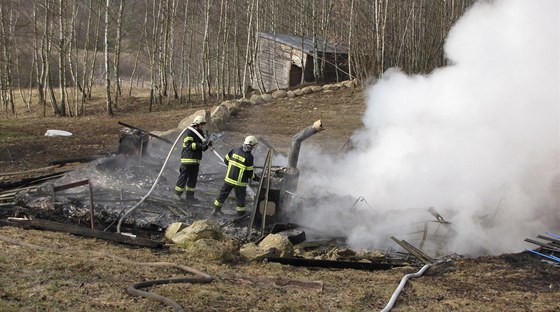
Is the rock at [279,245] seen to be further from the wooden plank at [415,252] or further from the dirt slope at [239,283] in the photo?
the wooden plank at [415,252]

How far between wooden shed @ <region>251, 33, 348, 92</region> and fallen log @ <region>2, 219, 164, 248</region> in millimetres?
23393

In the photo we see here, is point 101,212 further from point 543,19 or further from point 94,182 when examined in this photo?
point 543,19

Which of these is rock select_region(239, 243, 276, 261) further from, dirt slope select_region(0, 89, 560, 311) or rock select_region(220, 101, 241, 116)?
rock select_region(220, 101, 241, 116)

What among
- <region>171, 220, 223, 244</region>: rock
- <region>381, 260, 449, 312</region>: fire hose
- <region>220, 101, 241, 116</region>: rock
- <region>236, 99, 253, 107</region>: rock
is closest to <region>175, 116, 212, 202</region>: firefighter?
<region>171, 220, 223, 244</region>: rock

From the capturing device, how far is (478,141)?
1099 centimetres

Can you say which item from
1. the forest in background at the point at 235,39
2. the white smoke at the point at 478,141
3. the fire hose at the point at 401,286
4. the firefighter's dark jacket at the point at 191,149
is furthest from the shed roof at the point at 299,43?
the fire hose at the point at 401,286

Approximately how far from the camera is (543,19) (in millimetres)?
10633

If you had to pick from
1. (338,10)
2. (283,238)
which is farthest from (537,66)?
(338,10)

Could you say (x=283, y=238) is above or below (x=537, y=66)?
below

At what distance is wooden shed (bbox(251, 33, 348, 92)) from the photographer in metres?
32.1

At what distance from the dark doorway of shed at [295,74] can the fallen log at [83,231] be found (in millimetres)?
25072

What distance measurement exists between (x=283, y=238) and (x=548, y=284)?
3712mm

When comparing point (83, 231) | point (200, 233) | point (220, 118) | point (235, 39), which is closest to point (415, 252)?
point (200, 233)

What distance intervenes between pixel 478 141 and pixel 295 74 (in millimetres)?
22819
